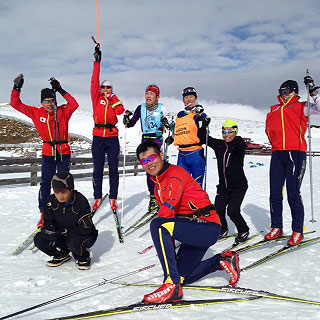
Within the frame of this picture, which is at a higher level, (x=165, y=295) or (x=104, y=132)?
(x=104, y=132)

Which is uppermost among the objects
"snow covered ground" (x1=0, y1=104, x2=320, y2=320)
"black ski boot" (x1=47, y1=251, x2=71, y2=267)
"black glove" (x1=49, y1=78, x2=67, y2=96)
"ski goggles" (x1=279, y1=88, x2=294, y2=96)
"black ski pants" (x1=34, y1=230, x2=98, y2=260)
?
"black glove" (x1=49, y1=78, x2=67, y2=96)

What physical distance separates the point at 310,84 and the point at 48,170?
466 centimetres

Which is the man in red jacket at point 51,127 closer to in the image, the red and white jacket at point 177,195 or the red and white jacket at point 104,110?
the red and white jacket at point 104,110

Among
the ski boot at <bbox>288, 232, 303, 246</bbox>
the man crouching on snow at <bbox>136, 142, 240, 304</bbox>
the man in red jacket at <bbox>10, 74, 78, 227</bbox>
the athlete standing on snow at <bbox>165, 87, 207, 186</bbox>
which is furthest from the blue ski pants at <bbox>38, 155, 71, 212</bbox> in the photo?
the ski boot at <bbox>288, 232, 303, 246</bbox>

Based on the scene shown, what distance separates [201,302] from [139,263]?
1.58 m

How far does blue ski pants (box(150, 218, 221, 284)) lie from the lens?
125 inches

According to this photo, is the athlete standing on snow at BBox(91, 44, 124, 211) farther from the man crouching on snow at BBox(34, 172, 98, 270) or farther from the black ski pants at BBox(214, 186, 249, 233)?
the black ski pants at BBox(214, 186, 249, 233)

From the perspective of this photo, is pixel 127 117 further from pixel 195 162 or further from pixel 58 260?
pixel 58 260

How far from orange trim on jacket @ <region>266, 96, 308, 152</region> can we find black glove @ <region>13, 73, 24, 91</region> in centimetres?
429

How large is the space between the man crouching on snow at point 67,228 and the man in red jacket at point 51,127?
5.15 feet

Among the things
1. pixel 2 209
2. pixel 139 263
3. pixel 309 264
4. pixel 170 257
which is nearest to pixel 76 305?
pixel 170 257

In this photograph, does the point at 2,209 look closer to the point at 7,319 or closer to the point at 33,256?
the point at 33,256

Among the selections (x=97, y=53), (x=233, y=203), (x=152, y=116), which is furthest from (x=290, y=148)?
(x=97, y=53)

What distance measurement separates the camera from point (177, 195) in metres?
3.33
